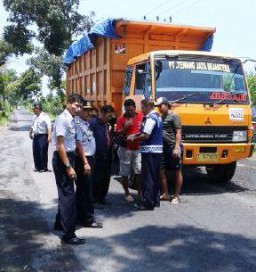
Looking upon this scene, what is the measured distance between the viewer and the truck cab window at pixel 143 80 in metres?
7.95

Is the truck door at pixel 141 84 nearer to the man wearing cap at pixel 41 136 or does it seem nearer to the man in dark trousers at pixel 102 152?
the man in dark trousers at pixel 102 152

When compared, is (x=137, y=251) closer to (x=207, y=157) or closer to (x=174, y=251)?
(x=174, y=251)

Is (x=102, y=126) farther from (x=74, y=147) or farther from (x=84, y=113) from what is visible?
(x=74, y=147)

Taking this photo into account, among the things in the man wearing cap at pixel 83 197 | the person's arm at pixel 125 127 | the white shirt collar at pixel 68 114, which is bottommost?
the man wearing cap at pixel 83 197

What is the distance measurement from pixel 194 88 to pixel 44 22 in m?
20.5

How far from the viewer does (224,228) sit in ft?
19.2

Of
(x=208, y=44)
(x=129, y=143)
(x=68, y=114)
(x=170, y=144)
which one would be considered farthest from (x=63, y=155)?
(x=208, y=44)

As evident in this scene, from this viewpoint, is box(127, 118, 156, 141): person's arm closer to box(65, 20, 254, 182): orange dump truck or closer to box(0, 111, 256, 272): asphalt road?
box(65, 20, 254, 182): orange dump truck

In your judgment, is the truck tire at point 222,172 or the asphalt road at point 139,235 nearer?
the asphalt road at point 139,235

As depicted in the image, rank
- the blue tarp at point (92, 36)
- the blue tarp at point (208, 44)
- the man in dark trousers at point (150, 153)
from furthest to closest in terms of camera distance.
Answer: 1. the blue tarp at point (208, 44)
2. the blue tarp at point (92, 36)
3. the man in dark trousers at point (150, 153)

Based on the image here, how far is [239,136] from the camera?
8.00 m

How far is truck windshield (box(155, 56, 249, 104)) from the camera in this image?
779cm

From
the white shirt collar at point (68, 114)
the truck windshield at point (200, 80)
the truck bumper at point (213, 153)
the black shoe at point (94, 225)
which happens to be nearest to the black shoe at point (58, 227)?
the black shoe at point (94, 225)

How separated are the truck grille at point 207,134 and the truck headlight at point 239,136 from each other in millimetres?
62
